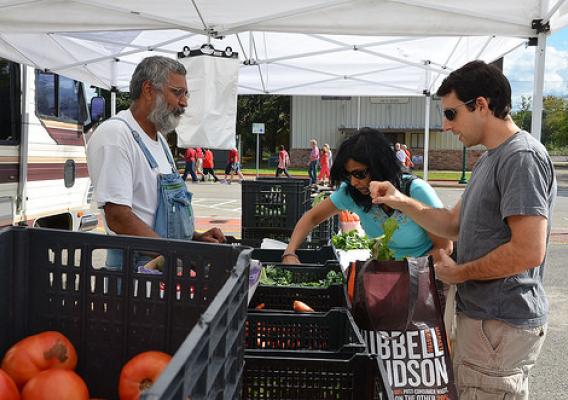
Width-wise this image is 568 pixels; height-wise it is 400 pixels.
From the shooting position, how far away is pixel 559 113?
58375mm

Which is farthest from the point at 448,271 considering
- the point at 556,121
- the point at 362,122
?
the point at 556,121

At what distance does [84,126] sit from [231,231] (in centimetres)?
470

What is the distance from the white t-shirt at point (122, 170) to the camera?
2.51 metres

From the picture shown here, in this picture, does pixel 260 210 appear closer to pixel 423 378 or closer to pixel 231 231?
pixel 423 378

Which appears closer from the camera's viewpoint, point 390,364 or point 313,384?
point 313,384

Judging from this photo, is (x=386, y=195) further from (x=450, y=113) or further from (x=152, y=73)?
(x=152, y=73)

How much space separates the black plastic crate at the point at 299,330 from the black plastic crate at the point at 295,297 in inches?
16.7

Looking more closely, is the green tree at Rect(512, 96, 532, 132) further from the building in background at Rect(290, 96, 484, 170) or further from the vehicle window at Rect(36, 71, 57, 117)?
the vehicle window at Rect(36, 71, 57, 117)

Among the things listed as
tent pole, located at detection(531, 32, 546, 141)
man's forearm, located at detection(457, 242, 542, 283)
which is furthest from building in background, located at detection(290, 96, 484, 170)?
man's forearm, located at detection(457, 242, 542, 283)

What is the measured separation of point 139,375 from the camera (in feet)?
Answer: 3.98

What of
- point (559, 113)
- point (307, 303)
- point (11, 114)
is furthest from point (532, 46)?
point (559, 113)

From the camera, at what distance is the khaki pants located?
2.16m

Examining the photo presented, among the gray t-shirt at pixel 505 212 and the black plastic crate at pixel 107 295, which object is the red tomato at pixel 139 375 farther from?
the gray t-shirt at pixel 505 212

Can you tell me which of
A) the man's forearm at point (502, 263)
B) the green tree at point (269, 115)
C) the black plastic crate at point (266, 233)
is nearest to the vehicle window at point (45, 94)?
the black plastic crate at point (266, 233)
